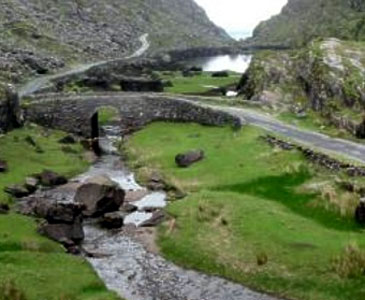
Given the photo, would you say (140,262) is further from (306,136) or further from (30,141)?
(30,141)

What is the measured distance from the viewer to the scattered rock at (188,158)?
330ft

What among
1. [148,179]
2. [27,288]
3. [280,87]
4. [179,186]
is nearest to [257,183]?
[179,186]

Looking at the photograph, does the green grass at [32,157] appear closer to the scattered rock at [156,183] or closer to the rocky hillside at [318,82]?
the scattered rock at [156,183]

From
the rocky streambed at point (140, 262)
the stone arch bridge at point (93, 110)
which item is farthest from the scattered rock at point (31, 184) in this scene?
the stone arch bridge at point (93, 110)

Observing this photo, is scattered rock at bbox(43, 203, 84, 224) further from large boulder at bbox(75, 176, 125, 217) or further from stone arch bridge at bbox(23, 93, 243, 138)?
stone arch bridge at bbox(23, 93, 243, 138)

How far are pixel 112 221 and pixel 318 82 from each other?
56277 millimetres

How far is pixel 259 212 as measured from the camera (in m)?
75.5

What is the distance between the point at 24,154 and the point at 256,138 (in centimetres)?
3175

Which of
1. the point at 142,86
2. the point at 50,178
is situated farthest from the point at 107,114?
the point at 50,178

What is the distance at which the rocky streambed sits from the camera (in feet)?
200

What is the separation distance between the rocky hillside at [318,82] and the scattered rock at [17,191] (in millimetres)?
45879

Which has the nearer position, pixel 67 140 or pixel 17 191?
pixel 17 191

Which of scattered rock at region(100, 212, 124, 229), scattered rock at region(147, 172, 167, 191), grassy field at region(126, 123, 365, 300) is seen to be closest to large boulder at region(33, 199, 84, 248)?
scattered rock at region(100, 212, 124, 229)

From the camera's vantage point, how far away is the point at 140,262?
225 ft
